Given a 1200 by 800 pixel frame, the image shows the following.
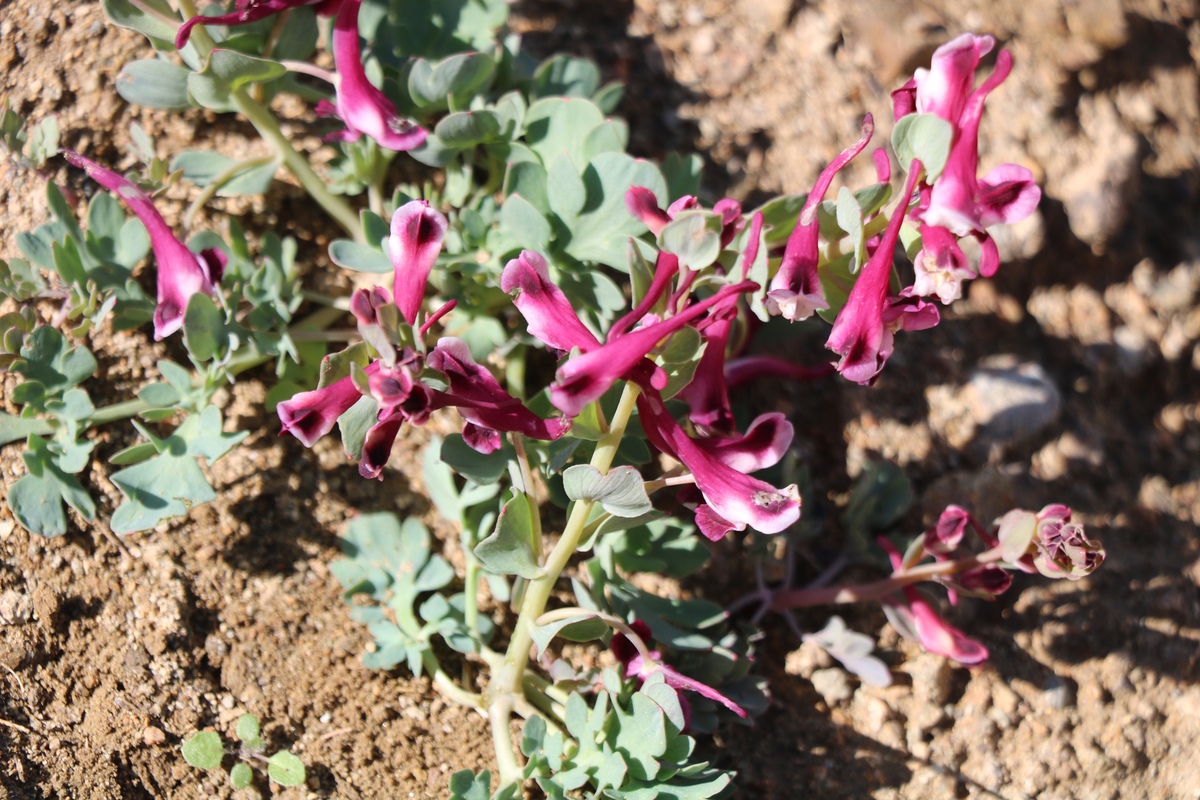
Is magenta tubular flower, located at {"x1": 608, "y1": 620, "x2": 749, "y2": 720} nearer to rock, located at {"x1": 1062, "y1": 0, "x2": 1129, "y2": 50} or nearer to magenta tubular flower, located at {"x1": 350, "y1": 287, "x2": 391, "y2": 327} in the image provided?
magenta tubular flower, located at {"x1": 350, "y1": 287, "x2": 391, "y2": 327}

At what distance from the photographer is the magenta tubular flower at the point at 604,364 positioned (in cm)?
127

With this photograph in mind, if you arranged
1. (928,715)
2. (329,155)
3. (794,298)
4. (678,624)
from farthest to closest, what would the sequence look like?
(329,155) → (928,715) → (678,624) → (794,298)

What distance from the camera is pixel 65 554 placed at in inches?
75.7

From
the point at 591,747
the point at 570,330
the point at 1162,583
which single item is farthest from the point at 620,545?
the point at 1162,583

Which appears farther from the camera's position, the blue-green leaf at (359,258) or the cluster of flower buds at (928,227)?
the blue-green leaf at (359,258)

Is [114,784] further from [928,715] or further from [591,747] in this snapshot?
[928,715]

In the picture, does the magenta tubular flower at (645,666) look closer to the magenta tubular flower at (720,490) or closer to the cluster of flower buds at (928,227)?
the magenta tubular flower at (720,490)

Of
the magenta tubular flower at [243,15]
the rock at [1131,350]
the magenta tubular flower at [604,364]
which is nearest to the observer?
the magenta tubular flower at [604,364]

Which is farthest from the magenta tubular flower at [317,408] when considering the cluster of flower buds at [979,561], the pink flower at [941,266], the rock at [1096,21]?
the rock at [1096,21]

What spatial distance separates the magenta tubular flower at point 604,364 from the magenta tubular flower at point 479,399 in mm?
152

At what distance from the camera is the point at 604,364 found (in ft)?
4.28

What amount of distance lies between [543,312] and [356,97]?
2.26 ft

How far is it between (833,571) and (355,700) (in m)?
1.12

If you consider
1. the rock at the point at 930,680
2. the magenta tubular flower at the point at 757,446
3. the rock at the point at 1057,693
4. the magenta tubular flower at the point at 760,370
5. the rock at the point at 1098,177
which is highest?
the magenta tubular flower at the point at 757,446
